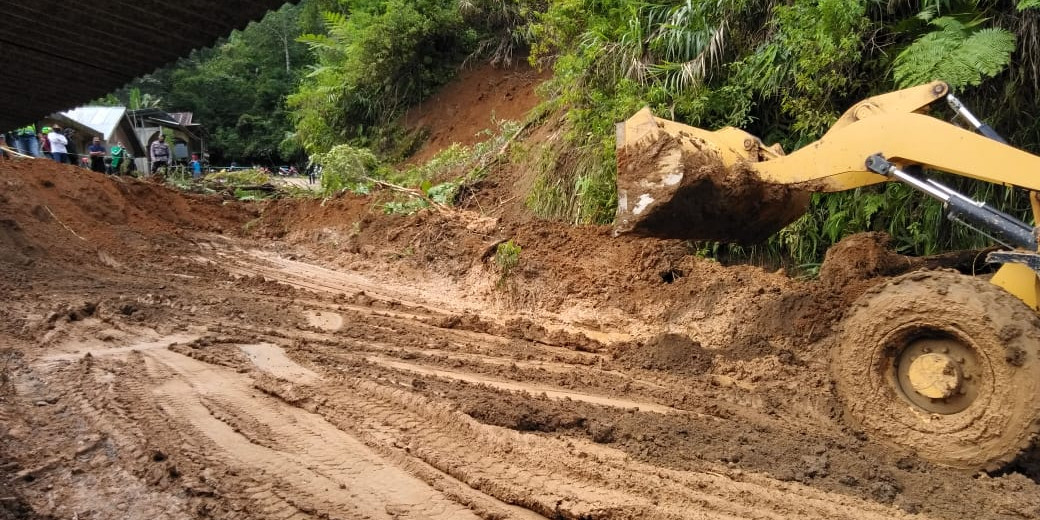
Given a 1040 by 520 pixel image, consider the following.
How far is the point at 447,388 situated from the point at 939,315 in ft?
9.80

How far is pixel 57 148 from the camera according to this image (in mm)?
15375

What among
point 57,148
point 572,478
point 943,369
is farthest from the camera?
point 57,148

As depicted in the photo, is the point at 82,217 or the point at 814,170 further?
the point at 82,217

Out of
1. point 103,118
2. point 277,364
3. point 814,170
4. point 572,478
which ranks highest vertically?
point 103,118

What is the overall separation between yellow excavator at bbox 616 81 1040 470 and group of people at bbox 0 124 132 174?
46.5 ft

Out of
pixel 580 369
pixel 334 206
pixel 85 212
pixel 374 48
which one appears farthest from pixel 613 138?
pixel 374 48

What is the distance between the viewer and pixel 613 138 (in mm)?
8414

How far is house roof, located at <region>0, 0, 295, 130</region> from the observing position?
2307mm

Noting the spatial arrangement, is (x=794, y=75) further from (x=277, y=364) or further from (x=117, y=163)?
(x=117, y=163)

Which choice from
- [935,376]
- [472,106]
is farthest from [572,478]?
[472,106]

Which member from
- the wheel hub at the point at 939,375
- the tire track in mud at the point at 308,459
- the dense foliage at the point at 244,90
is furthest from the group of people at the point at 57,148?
the dense foliage at the point at 244,90

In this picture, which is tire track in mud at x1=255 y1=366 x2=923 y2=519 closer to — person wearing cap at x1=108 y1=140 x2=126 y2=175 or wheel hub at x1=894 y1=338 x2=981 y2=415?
wheel hub at x1=894 y1=338 x2=981 y2=415

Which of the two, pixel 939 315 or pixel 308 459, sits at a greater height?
pixel 939 315

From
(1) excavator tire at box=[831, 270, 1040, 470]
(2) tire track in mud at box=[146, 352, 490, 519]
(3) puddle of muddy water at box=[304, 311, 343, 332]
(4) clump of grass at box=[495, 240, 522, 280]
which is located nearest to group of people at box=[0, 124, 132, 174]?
(3) puddle of muddy water at box=[304, 311, 343, 332]
